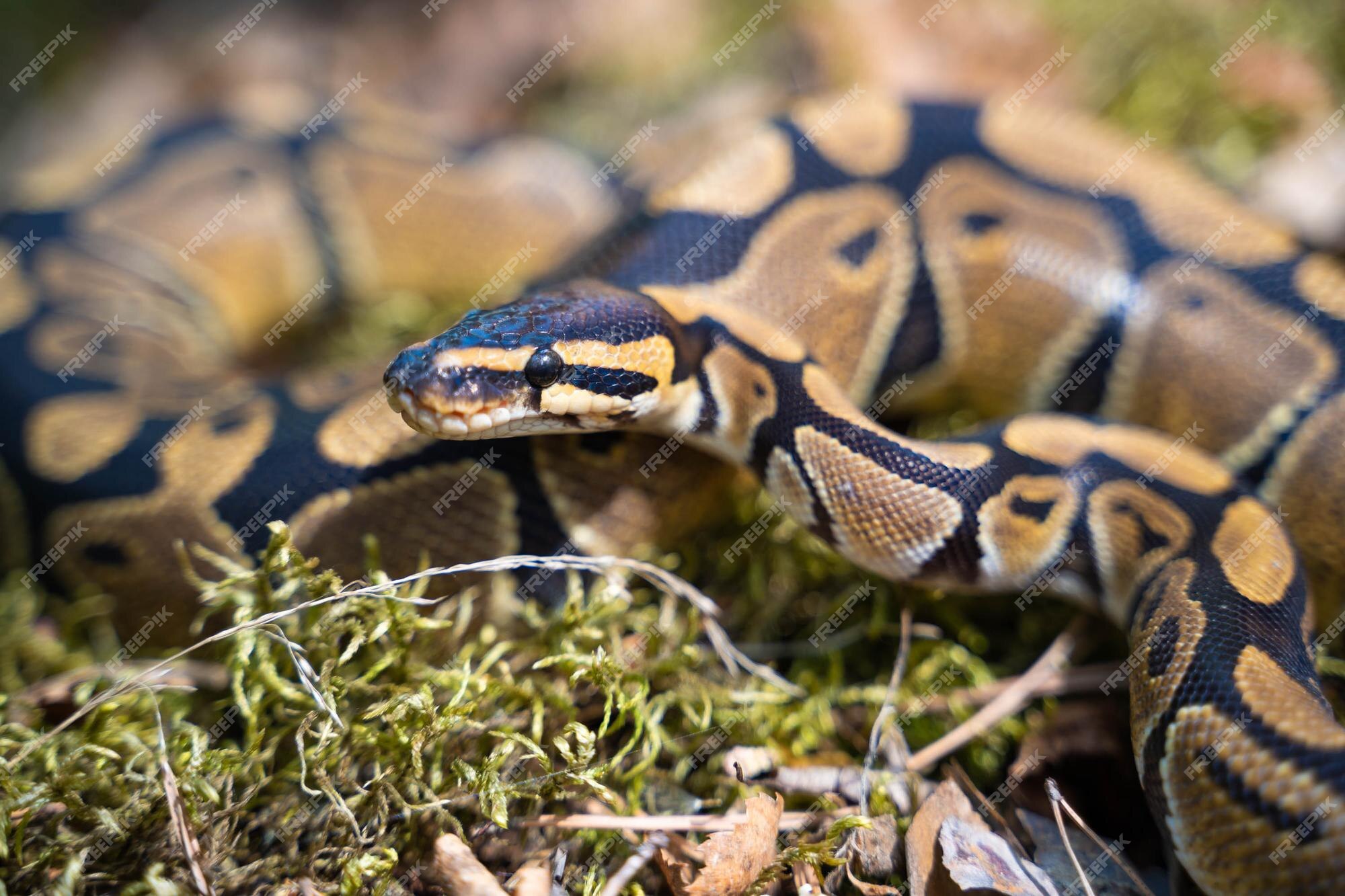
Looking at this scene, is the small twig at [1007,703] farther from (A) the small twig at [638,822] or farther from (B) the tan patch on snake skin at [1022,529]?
(A) the small twig at [638,822]

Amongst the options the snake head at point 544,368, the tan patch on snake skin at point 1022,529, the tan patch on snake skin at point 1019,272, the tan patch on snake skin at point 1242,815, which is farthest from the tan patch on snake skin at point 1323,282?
the snake head at point 544,368

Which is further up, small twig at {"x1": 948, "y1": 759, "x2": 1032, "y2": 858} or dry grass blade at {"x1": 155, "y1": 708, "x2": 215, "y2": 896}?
dry grass blade at {"x1": 155, "y1": 708, "x2": 215, "y2": 896}

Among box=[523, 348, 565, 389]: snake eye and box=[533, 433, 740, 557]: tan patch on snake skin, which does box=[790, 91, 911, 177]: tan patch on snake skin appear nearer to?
box=[533, 433, 740, 557]: tan patch on snake skin

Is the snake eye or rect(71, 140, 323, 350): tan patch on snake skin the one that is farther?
rect(71, 140, 323, 350): tan patch on snake skin

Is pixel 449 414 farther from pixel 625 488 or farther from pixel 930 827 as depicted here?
pixel 930 827

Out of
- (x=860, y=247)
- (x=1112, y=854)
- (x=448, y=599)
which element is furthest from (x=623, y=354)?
(x=1112, y=854)

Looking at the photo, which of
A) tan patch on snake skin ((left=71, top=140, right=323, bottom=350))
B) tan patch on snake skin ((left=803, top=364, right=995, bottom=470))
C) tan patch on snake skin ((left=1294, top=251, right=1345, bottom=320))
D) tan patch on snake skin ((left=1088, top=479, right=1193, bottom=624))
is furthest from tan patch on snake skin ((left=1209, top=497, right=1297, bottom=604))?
tan patch on snake skin ((left=71, top=140, right=323, bottom=350))

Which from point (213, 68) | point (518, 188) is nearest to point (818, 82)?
point (518, 188)
